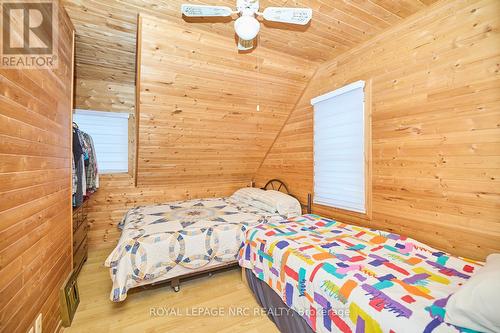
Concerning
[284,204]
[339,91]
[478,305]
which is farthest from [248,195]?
[478,305]

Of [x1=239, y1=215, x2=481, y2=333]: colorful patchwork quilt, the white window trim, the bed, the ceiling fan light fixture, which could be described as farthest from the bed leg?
the white window trim

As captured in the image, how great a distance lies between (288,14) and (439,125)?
4.72 feet

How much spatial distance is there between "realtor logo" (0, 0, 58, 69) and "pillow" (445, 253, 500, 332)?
2.31m

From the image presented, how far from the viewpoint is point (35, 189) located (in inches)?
55.8

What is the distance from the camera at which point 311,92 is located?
10.1ft

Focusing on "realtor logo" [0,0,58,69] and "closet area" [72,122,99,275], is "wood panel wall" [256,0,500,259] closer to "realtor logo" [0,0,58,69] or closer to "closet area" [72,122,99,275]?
"realtor logo" [0,0,58,69]

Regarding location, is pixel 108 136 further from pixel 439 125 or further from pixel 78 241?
pixel 439 125

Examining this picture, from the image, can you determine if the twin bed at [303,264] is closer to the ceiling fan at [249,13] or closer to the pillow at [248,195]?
the pillow at [248,195]

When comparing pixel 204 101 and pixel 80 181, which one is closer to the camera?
pixel 80 181

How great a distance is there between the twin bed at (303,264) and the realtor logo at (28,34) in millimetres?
1529

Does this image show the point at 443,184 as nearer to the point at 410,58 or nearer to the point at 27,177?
the point at 410,58

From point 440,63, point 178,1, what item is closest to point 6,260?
point 178,1

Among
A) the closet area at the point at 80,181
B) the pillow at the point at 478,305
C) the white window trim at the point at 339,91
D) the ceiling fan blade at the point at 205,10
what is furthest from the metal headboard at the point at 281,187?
the closet area at the point at 80,181

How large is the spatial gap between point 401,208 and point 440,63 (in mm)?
1224
